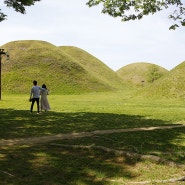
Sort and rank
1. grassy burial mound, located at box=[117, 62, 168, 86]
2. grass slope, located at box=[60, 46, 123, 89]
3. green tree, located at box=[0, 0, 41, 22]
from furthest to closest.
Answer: grassy burial mound, located at box=[117, 62, 168, 86] → grass slope, located at box=[60, 46, 123, 89] → green tree, located at box=[0, 0, 41, 22]

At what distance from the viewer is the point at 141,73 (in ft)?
553

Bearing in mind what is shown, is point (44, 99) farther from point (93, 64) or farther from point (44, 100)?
point (93, 64)

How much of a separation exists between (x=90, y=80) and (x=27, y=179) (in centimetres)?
9963

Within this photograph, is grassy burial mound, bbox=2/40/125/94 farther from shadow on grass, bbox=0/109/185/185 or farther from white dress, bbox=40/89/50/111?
shadow on grass, bbox=0/109/185/185

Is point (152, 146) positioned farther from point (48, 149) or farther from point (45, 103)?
point (45, 103)

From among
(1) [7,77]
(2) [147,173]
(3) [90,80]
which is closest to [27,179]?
(2) [147,173]

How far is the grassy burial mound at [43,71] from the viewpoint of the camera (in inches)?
3620

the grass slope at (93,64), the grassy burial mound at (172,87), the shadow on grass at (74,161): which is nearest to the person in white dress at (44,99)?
the shadow on grass at (74,161)

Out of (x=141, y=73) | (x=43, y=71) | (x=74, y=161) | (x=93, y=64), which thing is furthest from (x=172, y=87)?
(x=141, y=73)

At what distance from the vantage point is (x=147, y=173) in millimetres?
8297

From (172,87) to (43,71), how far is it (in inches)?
2047

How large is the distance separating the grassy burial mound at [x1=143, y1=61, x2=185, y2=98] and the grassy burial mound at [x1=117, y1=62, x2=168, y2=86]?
80.3 m

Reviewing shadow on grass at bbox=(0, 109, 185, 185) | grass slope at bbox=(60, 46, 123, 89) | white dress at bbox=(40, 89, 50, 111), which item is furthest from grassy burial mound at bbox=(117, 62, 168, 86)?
shadow on grass at bbox=(0, 109, 185, 185)

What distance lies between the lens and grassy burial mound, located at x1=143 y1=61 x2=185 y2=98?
187 feet
